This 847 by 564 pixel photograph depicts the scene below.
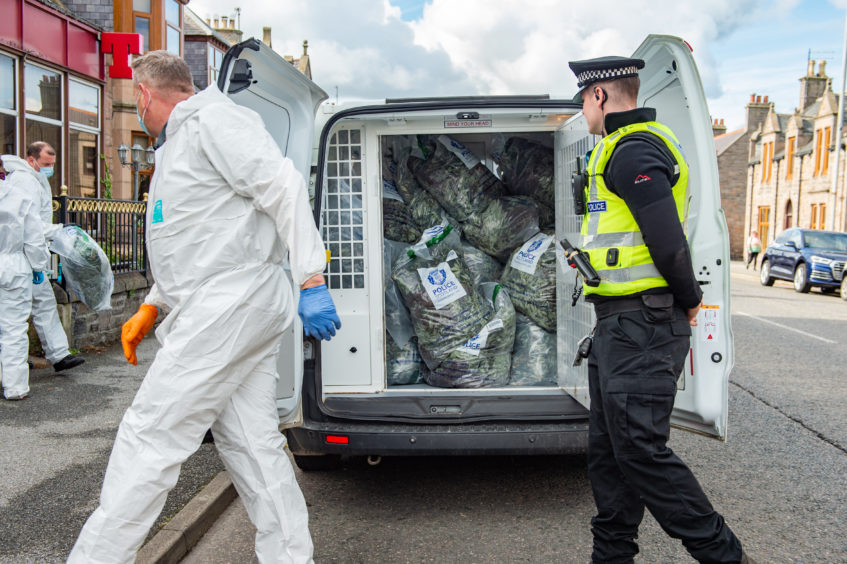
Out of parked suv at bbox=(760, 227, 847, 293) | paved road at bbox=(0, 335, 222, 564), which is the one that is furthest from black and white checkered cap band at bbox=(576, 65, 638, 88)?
parked suv at bbox=(760, 227, 847, 293)

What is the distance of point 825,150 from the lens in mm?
33656

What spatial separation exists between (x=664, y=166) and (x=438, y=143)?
107 inches

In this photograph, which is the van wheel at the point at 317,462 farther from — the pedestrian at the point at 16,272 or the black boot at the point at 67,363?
the black boot at the point at 67,363

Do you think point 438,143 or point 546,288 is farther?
point 438,143

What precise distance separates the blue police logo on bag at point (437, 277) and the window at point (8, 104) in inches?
355

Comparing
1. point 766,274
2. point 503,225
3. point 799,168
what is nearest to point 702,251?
point 503,225

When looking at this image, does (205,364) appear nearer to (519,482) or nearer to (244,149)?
(244,149)

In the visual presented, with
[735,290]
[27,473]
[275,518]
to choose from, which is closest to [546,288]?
[275,518]

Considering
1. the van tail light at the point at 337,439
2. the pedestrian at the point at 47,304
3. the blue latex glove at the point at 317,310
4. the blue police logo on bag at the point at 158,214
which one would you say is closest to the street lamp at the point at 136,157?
the pedestrian at the point at 47,304

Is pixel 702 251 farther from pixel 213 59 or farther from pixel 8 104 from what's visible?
pixel 213 59

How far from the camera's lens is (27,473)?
14.1 feet

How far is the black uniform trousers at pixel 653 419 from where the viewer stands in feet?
8.86

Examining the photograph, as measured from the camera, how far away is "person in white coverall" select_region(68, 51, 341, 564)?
104 inches

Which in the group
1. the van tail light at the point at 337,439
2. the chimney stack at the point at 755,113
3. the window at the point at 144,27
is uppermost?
the chimney stack at the point at 755,113
